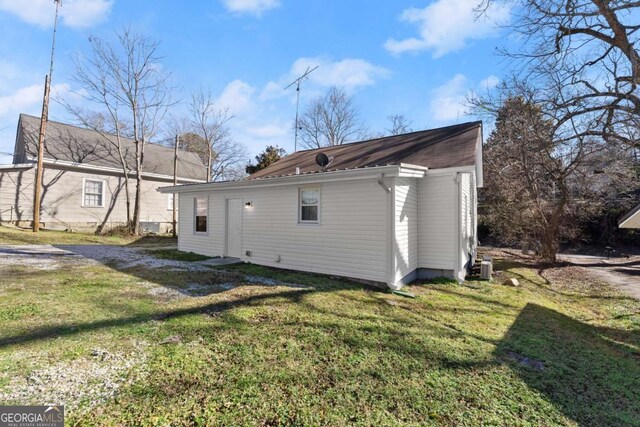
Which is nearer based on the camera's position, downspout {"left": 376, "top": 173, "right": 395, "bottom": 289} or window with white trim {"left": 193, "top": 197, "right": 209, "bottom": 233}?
downspout {"left": 376, "top": 173, "right": 395, "bottom": 289}

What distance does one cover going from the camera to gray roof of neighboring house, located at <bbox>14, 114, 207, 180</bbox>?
15.3m

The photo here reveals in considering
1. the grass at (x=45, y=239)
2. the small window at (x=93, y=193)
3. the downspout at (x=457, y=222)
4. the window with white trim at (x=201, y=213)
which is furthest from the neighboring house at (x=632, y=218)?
the small window at (x=93, y=193)

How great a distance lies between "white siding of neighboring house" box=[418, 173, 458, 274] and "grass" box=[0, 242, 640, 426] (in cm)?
160

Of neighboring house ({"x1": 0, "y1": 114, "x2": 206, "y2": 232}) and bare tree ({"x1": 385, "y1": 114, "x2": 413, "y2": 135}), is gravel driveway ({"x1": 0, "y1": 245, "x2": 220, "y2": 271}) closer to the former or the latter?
neighboring house ({"x1": 0, "y1": 114, "x2": 206, "y2": 232})

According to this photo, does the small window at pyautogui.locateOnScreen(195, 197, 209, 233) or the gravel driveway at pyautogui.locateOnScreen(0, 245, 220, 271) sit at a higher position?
the small window at pyautogui.locateOnScreen(195, 197, 209, 233)

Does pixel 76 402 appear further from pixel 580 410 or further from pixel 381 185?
pixel 381 185

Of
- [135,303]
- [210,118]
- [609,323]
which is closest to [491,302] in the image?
[609,323]

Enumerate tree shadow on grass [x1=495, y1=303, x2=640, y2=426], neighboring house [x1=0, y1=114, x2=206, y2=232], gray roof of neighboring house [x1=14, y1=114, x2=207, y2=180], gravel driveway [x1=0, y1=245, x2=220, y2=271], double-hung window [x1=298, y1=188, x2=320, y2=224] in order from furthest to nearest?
gray roof of neighboring house [x1=14, y1=114, x2=207, y2=180] < neighboring house [x1=0, y1=114, x2=206, y2=232] < double-hung window [x1=298, y1=188, x2=320, y2=224] < gravel driveway [x1=0, y1=245, x2=220, y2=271] < tree shadow on grass [x1=495, y1=303, x2=640, y2=426]

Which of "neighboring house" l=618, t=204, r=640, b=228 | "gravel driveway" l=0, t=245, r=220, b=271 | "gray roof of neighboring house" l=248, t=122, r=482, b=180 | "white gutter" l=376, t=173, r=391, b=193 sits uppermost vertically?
"gray roof of neighboring house" l=248, t=122, r=482, b=180

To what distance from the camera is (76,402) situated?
2551 mm

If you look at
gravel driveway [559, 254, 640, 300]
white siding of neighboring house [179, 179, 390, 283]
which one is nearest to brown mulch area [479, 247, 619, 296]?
gravel driveway [559, 254, 640, 300]

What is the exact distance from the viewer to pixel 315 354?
368cm

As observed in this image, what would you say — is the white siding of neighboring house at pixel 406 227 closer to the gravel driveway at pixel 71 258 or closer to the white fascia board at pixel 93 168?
the gravel driveway at pixel 71 258

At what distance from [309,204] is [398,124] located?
23356 millimetres
